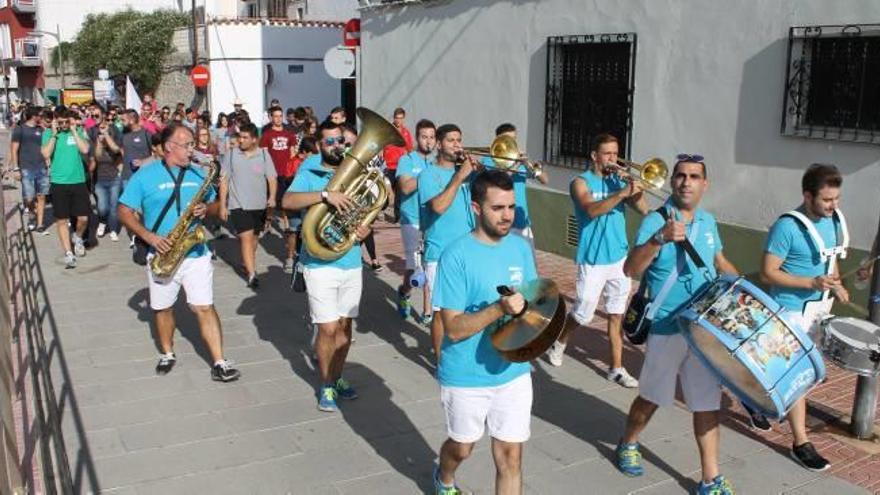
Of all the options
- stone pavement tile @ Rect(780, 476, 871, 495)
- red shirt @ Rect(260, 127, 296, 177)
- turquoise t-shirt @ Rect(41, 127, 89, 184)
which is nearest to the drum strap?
stone pavement tile @ Rect(780, 476, 871, 495)

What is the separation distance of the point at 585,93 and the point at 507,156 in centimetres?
337

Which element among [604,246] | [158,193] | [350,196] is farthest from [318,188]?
[604,246]

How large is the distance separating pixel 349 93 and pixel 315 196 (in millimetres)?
19000

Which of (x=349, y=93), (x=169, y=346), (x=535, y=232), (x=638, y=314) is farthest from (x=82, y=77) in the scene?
(x=638, y=314)

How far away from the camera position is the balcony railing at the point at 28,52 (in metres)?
49.1

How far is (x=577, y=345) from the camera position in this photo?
22.9 ft

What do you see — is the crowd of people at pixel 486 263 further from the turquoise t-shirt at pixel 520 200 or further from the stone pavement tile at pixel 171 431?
the stone pavement tile at pixel 171 431

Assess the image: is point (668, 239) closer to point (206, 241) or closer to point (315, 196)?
point (315, 196)

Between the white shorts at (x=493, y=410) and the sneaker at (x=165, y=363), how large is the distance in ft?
11.0

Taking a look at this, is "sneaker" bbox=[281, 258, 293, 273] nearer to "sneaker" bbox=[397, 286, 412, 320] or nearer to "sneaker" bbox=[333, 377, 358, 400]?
"sneaker" bbox=[397, 286, 412, 320]

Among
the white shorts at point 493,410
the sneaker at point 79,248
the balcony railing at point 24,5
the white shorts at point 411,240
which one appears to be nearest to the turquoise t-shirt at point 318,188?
the white shorts at point 493,410

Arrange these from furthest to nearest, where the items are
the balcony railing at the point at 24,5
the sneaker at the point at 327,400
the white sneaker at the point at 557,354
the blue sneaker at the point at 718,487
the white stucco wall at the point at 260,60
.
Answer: the balcony railing at the point at 24,5, the white stucco wall at the point at 260,60, the white sneaker at the point at 557,354, the sneaker at the point at 327,400, the blue sneaker at the point at 718,487

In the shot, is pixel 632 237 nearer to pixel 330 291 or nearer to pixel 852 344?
pixel 330 291

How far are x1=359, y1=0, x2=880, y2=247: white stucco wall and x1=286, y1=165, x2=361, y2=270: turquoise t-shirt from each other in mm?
4371
